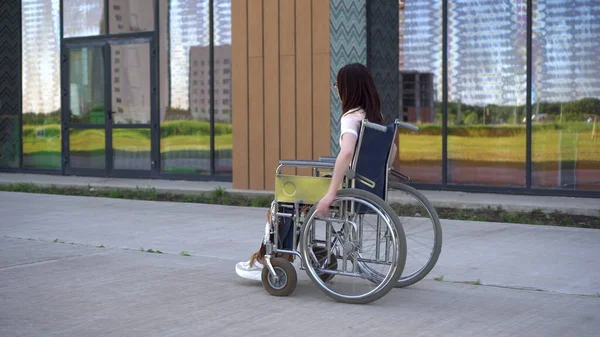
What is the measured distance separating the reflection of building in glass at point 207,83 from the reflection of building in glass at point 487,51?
140 inches

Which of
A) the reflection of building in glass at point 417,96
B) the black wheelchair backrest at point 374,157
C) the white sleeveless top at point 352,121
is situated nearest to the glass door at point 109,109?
the reflection of building in glass at point 417,96

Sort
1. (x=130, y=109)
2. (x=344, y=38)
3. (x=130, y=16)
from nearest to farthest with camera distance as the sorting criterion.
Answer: (x=344, y=38), (x=130, y=16), (x=130, y=109)

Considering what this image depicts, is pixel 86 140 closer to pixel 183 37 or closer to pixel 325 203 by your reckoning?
pixel 183 37

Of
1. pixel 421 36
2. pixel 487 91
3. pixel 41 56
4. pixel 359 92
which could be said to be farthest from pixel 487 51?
pixel 41 56

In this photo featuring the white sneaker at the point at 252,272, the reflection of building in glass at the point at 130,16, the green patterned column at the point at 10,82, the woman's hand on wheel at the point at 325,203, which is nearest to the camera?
the woman's hand on wheel at the point at 325,203

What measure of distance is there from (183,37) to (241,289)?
844cm

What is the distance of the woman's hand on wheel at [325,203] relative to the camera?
557 cm

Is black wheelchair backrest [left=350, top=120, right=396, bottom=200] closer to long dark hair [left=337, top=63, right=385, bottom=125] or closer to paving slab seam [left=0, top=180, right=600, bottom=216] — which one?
long dark hair [left=337, top=63, right=385, bottom=125]

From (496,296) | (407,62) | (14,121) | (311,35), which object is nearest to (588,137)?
(407,62)

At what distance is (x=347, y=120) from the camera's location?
18.8 feet

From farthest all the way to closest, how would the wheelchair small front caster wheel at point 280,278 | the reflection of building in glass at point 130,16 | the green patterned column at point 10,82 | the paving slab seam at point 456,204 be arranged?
the green patterned column at point 10,82 < the reflection of building in glass at point 130,16 < the paving slab seam at point 456,204 < the wheelchair small front caster wheel at point 280,278

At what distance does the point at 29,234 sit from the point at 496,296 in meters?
5.07

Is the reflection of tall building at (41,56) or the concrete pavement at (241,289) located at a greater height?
the reflection of tall building at (41,56)

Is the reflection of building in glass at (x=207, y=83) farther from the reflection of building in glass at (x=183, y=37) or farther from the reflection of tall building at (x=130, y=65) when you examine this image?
the reflection of tall building at (x=130, y=65)
